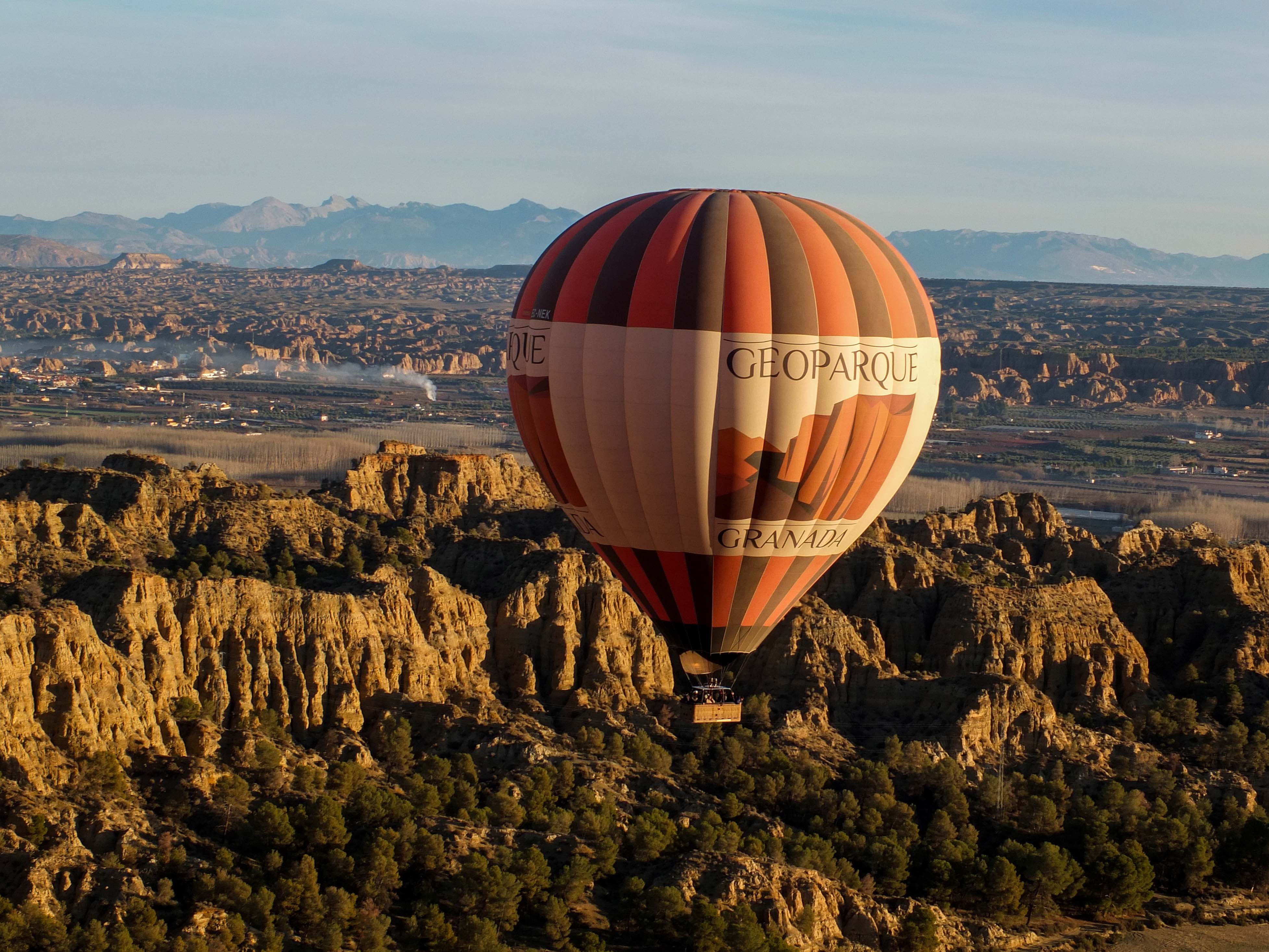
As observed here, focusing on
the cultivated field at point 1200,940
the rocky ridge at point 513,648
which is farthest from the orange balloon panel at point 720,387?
the cultivated field at point 1200,940

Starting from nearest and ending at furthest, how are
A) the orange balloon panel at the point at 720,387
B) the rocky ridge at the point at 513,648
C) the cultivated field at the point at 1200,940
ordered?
1. the orange balloon panel at the point at 720,387
2. the rocky ridge at the point at 513,648
3. the cultivated field at the point at 1200,940

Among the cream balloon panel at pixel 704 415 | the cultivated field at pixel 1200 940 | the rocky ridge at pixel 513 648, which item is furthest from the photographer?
the cultivated field at pixel 1200 940

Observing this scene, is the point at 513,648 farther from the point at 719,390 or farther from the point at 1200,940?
the point at 719,390

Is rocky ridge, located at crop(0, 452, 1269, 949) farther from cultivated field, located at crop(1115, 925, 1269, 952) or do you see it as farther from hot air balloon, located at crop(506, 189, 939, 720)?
hot air balloon, located at crop(506, 189, 939, 720)

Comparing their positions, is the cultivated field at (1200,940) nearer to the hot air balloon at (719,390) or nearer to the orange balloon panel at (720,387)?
the hot air balloon at (719,390)

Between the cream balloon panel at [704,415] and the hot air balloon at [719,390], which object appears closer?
the cream balloon panel at [704,415]

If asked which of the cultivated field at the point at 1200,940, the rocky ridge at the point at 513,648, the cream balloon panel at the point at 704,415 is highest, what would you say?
the cream balloon panel at the point at 704,415

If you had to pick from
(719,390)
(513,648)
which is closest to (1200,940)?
(719,390)
